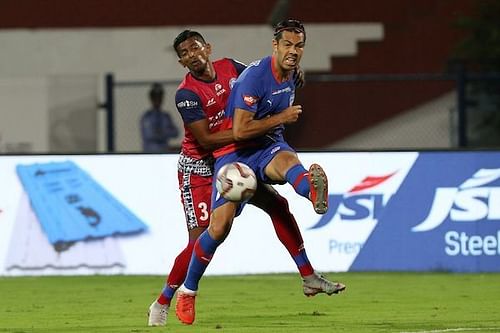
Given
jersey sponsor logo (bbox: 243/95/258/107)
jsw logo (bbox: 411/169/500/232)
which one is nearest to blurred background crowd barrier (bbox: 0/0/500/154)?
jsw logo (bbox: 411/169/500/232)

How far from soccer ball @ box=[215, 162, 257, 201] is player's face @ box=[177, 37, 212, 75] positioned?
90cm

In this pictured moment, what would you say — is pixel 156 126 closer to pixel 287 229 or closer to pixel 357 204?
pixel 357 204

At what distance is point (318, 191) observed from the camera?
11.6m

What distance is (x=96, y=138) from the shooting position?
1001 inches

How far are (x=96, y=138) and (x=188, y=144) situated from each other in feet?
42.0

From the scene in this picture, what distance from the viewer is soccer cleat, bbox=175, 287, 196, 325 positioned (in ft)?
40.0

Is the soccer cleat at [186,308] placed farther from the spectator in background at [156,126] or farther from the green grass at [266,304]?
the spectator in background at [156,126]

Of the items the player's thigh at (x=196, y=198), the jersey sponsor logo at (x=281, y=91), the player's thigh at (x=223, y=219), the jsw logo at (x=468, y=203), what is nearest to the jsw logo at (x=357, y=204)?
the jsw logo at (x=468, y=203)

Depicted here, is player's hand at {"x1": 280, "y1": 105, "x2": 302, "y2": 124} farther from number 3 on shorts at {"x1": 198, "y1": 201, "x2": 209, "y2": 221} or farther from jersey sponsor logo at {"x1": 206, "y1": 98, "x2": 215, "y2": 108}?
number 3 on shorts at {"x1": 198, "y1": 201, "x2": 209, "y2": 221}

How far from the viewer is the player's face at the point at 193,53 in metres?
12.3

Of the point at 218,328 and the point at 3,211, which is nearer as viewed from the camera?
the point at 218,328

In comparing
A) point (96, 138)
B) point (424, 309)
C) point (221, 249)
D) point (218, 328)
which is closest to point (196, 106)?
point (218, 328)

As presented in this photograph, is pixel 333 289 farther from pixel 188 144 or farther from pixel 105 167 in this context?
pixel 105 167

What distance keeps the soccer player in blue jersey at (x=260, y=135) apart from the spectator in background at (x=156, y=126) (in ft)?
30.0
